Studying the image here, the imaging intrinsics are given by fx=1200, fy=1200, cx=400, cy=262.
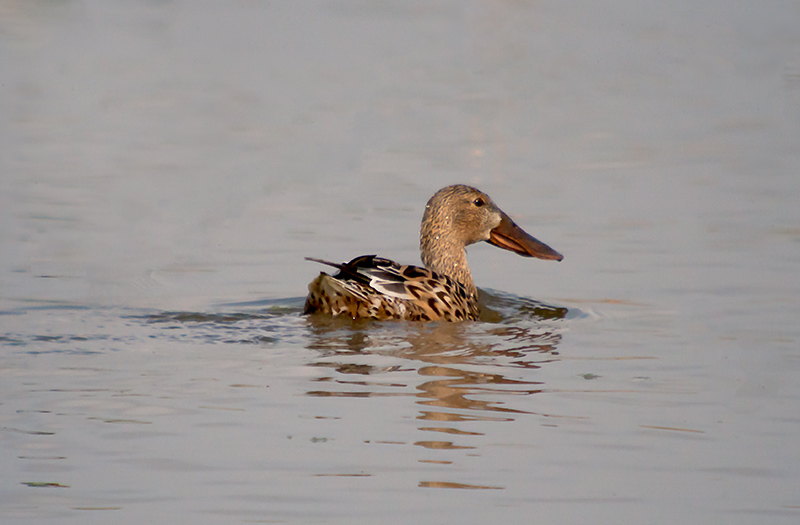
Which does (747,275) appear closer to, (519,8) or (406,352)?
(406,352)

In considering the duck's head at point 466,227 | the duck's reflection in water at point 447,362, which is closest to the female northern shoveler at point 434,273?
the duck's head at point 466,227

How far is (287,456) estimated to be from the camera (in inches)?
194

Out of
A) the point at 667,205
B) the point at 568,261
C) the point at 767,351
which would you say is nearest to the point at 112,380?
the point at 767,351

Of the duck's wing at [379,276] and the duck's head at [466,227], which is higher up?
the duck's head at [466,227]

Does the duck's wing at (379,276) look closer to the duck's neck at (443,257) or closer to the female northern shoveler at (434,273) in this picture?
the female northern shoveler at (434,273)

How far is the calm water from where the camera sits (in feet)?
15.6

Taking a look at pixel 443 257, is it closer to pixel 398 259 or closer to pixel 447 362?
pixel 398 259

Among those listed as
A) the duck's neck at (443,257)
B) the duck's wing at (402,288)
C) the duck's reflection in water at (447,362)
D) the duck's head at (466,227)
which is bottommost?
the duck's reflection in water at (447,362)

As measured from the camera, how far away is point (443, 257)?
919 cm

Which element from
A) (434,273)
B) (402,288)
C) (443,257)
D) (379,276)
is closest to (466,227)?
(443,257)

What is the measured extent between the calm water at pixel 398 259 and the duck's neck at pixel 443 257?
15.5 inches

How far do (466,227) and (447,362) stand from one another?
2689mm

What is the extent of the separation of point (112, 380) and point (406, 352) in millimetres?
1768

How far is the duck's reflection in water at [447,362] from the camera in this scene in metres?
5.68
